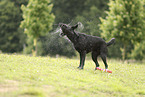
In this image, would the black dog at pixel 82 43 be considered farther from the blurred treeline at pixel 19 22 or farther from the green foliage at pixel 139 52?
the blurred treeline at pixel 19 22

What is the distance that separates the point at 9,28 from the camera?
4931cm

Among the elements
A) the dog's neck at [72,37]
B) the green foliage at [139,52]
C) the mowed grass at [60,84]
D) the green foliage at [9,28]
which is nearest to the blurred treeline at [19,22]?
the green foliage at [9,28]

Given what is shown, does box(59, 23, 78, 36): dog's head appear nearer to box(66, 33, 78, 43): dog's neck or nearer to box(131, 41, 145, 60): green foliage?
box(66, 33, 78, 43): dog's neck

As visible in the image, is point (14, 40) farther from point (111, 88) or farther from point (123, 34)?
point (111, 88)

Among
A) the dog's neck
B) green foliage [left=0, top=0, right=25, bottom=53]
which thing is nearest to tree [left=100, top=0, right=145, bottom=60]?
the dog's neck

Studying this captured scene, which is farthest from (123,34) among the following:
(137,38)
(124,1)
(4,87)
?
(4,87)

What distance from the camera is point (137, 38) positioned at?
27.6m

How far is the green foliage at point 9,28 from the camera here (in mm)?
48156

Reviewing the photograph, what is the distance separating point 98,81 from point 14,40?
4273cm

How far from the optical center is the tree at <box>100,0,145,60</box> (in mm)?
A: 26734

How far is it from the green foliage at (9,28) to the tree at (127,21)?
27.1 metres

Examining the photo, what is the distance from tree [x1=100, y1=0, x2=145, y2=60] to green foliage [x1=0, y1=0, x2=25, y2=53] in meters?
27.1

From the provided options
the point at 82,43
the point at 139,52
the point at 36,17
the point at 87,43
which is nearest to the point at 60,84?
the point at 82,43

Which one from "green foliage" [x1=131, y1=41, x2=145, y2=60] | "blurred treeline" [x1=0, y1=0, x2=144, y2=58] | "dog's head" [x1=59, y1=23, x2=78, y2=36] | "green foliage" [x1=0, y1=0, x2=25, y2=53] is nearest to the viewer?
"dog's head" [x1=59, y1=23, x2=78, y2=36]
